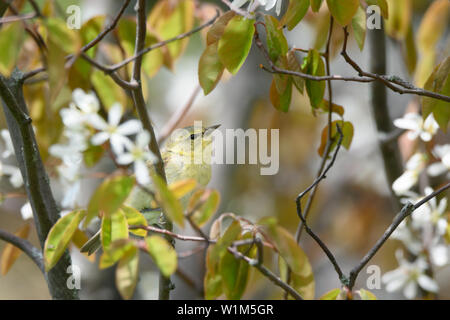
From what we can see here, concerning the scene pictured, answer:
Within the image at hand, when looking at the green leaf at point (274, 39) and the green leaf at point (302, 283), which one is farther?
the green leaf at point (302, 283)

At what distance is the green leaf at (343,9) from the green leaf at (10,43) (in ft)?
2.23

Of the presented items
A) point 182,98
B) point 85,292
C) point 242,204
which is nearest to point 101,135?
point 85,292

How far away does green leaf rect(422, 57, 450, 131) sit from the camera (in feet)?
4.32

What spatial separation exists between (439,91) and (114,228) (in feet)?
2.77

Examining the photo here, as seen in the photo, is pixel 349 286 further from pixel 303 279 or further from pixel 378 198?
pixel 378 198

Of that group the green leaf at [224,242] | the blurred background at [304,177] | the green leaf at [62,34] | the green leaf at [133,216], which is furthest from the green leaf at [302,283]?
the blurred background at [304,177]

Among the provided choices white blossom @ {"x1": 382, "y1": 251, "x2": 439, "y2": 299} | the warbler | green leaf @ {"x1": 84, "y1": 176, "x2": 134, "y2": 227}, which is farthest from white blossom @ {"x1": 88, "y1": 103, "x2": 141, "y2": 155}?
white blossom @ {"x1": 382, "y1": 251, "x2": 439, "y2": 299}

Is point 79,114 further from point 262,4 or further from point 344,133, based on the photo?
point 344,133

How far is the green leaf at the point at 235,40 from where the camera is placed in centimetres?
123

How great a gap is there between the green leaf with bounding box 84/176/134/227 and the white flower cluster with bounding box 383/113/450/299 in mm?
992

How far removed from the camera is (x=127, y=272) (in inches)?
42.2

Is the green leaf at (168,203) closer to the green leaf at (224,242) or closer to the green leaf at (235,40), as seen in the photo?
the green leaf at (224,242)

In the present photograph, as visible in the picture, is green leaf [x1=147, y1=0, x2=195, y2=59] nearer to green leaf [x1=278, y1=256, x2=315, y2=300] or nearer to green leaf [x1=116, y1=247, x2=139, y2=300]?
green leaf [x1=278, y1=256, x2=315, y2=300]

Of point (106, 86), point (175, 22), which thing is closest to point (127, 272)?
point (106, 86)
